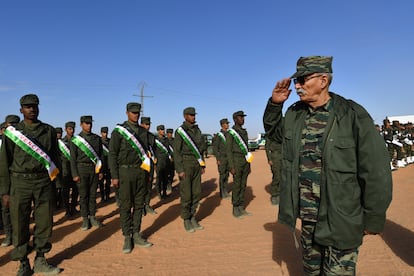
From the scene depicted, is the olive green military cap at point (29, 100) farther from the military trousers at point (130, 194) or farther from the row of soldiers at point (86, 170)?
the military trousers at point (130, 194)

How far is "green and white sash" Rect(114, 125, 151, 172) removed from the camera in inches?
197

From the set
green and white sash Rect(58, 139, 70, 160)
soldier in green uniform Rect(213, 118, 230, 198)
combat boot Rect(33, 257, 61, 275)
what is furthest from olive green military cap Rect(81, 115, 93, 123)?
soldier in green uniform Rect(213, 118, 230, 198)

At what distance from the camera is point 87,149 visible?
21.5 ft

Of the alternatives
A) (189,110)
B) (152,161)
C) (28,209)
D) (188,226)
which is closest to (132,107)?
(152,161)

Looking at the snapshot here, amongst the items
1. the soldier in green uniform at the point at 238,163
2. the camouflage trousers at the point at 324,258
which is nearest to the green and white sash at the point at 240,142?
the soldier in green uniform at the point at 238,163

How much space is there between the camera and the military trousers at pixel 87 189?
20.7 ft

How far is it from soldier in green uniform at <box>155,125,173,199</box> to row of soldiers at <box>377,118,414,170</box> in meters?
→ 10.2

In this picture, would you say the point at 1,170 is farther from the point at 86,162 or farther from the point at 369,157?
the point at 369,157

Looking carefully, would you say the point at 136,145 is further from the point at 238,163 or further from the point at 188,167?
the point at 238,163

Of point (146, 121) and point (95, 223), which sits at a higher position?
point (146, 121)

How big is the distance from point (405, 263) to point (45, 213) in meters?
5.03

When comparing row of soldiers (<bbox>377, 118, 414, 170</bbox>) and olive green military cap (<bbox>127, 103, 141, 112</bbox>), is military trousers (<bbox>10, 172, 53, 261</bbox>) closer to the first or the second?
olive green military cap (<bbox>127, 103, 141, 112</bbox>)

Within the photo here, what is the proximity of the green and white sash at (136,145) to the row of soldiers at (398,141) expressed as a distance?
12453 millimetres

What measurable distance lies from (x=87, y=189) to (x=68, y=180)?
5.45 feet
